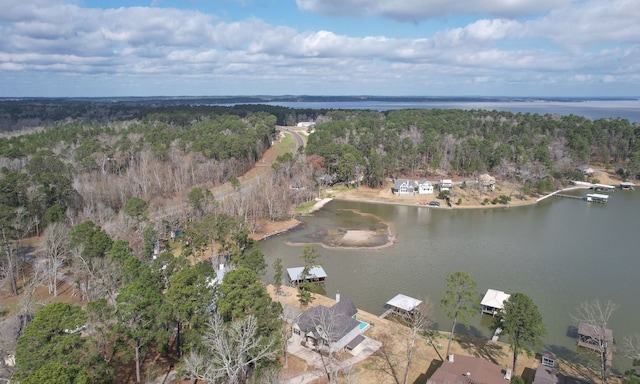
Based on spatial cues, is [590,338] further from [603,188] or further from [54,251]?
[603,188]

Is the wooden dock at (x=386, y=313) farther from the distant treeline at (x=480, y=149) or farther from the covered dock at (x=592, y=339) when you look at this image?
the distant treeline at (x=480, y=149)

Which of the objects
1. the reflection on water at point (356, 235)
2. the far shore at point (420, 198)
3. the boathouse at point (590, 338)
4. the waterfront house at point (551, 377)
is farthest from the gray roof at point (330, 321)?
the far shore at point (420, 198)

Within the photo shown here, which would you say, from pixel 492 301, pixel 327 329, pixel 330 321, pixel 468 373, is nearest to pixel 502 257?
pixel 492 301

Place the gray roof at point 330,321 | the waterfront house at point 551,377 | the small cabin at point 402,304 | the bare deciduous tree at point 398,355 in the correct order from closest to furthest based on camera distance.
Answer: the waterfront house at point 551,377 → the bare deciduous tree at point 398,355 → the gray roof at point 330,321 → the small cabin at point 402,304

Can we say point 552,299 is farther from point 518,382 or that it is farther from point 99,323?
point 99,323

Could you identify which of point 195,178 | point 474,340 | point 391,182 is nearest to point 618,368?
point 474,340

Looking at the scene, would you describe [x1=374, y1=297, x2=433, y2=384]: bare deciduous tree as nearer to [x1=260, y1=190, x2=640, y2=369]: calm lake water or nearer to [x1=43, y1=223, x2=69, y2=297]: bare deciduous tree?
[x1=260, y1=190, x2=640, y2=369]: calm lake water
